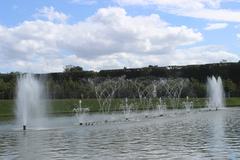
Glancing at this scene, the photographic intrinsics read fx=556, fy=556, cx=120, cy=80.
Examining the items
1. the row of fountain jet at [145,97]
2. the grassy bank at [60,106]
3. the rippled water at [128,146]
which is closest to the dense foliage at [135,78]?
the row of fountain jet at [145,97]

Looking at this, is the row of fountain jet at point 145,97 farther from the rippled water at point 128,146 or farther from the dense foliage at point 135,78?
the rippled water at point 128,146

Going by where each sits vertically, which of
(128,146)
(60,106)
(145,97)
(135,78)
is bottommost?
(128,146)

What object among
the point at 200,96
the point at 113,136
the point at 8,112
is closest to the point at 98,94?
the point at 200,96

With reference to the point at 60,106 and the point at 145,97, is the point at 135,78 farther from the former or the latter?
the point at 60,106

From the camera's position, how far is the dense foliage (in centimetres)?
14175

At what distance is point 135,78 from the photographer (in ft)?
608

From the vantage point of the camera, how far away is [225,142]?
32594 mm

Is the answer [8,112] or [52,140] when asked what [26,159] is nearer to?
[52,140]

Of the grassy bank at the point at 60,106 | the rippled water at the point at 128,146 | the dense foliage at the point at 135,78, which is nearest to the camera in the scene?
the rippled water at the point at 128,146

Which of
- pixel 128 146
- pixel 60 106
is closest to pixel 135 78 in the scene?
pixel 60 106

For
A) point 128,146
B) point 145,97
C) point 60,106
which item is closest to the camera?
point 128,146

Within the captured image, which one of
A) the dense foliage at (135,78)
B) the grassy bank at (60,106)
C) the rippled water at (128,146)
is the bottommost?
the rippled water at (128,146)

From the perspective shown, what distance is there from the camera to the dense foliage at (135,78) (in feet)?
465

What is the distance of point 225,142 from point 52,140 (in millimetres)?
12406
